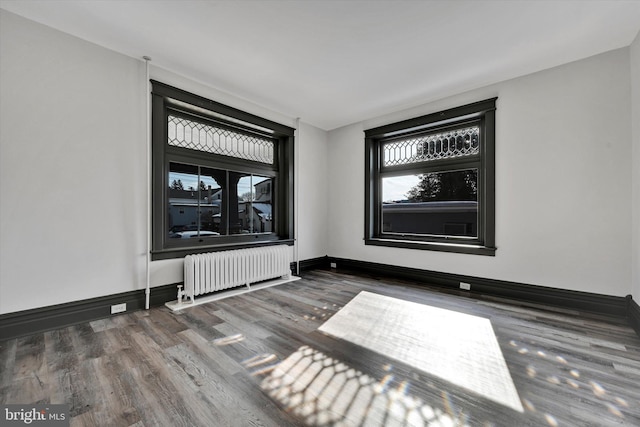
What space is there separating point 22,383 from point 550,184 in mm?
5132

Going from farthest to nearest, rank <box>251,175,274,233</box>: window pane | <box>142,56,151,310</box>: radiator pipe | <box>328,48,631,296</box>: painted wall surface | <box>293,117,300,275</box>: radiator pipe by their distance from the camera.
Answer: <box>293,117,300,275</box>: radiator pipe < <box>251,175,274,233</box>: window pane < <box>142,56,151,310</box>: radiator pipe < <box>328,48,631,296</box>: painted wall surface

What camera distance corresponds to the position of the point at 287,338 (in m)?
2.33

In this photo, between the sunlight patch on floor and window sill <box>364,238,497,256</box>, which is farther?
window sill <box>364,238,497,256</box>

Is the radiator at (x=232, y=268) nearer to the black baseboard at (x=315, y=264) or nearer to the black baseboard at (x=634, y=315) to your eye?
the black baseboard at (x=315, y=264)

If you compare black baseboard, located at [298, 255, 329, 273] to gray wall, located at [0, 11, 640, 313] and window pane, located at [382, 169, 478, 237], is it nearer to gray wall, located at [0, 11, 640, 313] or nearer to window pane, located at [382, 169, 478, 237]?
window pane, located at [382, 169, 478, 237]

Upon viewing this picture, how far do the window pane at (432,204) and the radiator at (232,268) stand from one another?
6.74 feet

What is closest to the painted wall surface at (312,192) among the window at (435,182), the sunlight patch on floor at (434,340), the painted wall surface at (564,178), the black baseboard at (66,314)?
the window at (435,182)

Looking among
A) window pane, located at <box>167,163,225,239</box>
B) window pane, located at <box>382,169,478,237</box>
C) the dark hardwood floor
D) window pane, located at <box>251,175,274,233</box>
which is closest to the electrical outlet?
the dark hardwood floor

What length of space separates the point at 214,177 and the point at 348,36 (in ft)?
8.20

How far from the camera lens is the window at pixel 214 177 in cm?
322

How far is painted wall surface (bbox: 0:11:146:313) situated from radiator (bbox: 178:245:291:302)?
0.56 meters

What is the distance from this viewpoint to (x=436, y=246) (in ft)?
13.2

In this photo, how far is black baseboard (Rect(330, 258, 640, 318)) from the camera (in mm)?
2805

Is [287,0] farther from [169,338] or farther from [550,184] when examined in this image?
[550,184]
